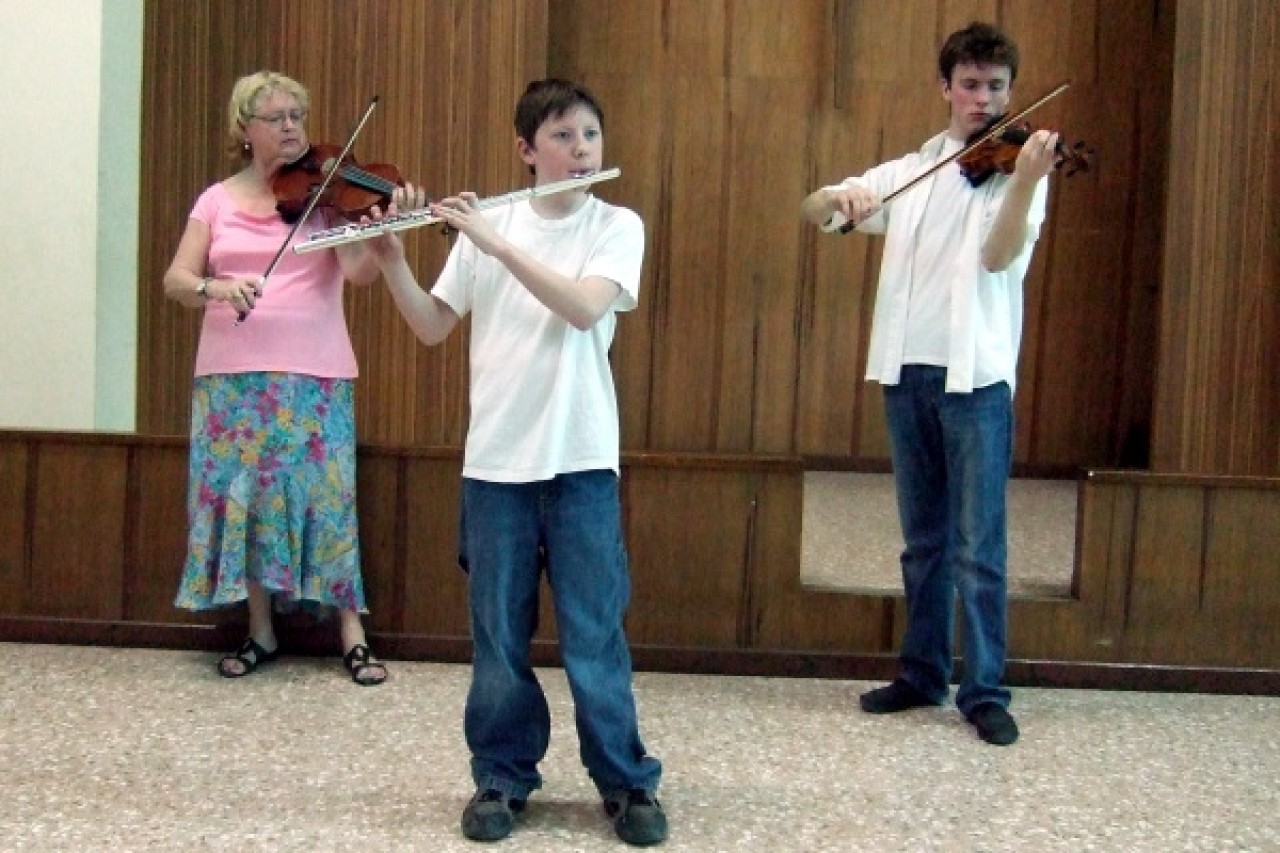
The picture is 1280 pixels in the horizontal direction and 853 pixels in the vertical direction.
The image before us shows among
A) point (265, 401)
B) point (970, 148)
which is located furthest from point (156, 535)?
point (970, 148)

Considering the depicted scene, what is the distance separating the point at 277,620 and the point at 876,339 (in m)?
1.36

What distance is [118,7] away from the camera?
3.88 m

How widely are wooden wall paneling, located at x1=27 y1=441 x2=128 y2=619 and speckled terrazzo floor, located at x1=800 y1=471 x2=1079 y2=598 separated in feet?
4.77

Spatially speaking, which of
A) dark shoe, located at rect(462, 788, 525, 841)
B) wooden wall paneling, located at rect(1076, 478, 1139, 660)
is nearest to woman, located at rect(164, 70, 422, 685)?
dark shoe, located at rect(462, 788, 525, 841)

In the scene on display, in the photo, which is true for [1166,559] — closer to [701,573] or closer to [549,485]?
[701,573]

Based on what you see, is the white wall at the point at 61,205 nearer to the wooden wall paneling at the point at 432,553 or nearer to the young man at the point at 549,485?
the wooden wall paneling at the point at 432,553

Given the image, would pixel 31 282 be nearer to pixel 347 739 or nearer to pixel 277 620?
pixel 277 620

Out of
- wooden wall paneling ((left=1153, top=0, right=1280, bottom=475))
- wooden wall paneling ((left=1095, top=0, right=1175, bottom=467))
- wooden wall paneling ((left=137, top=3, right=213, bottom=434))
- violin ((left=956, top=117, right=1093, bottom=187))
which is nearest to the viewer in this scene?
violin ((left=956, top=117, right=1093, bottom=187))

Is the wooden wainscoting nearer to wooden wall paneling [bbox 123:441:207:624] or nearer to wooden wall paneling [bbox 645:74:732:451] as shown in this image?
wooden wall paneling [bbox 123:441:207:624]

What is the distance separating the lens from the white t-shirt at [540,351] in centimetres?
211

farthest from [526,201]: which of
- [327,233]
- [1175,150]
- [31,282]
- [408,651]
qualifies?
[31,282]

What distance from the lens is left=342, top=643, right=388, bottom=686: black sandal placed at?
117 inches

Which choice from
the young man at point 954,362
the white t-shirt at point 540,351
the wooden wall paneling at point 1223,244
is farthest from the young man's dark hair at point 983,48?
the wooden wall paneling at point 1223,244

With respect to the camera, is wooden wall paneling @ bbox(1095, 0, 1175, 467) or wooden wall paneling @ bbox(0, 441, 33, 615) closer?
wooden wall paneling @ bbox(0, 441, 33, 615)
